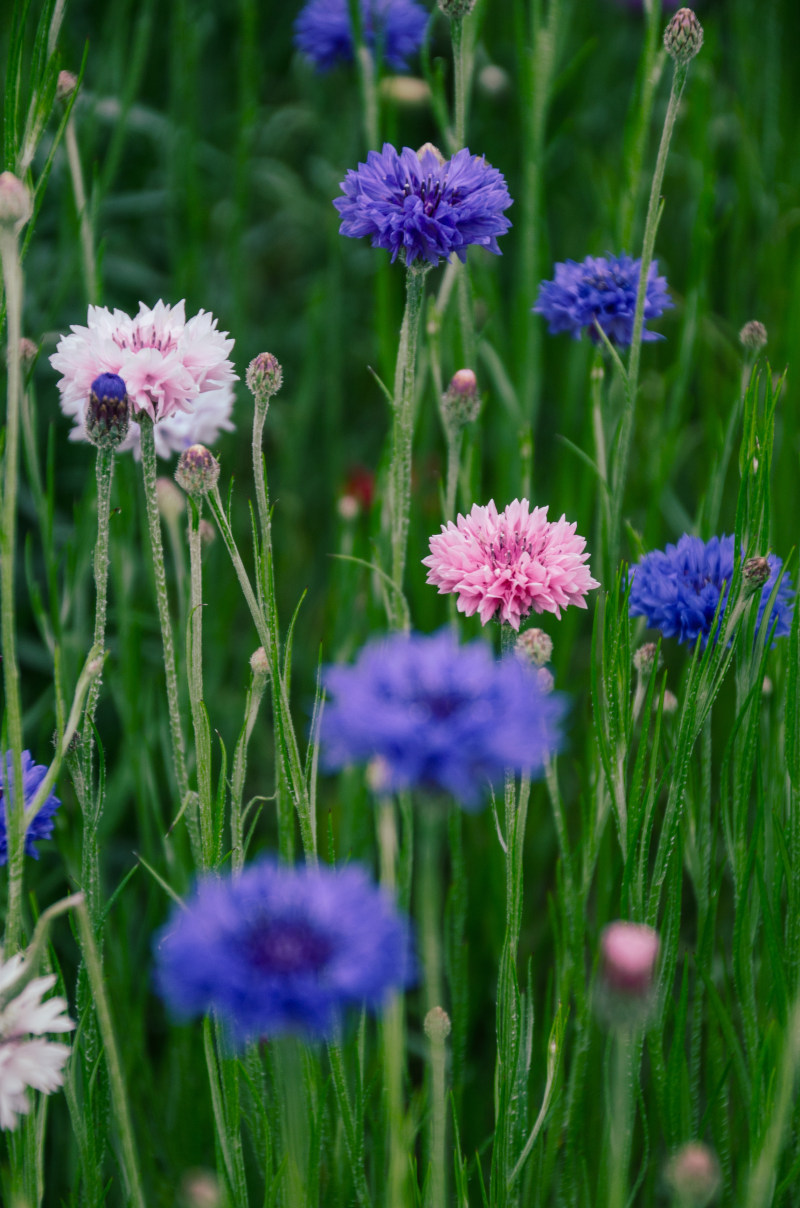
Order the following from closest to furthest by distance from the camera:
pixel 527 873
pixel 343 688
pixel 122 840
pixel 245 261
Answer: pixel 343 688, pixel 527 873, pixel 122 840, pixel 245 261

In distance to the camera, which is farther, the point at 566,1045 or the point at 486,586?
the point at 566,1045

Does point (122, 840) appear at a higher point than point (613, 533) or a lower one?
lower

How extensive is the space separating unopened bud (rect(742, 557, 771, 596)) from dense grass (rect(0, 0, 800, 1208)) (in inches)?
1.3

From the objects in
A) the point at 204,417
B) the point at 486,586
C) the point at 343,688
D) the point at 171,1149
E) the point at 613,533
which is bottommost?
the point at 171,1149

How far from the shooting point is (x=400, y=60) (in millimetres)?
1300

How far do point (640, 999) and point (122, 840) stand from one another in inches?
38.4

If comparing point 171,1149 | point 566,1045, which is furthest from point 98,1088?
point 566,1045

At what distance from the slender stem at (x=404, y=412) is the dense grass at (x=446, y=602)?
15 centimetres

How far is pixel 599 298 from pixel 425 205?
0.69 feet

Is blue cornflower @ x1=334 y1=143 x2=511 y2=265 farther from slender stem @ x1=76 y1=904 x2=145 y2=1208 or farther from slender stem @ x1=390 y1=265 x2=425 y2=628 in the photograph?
slender stem @ x1=76 y1=904 x2=145 y2=1208

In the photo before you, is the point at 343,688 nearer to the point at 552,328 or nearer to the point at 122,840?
the point at 552,328

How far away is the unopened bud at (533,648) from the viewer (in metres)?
0.70

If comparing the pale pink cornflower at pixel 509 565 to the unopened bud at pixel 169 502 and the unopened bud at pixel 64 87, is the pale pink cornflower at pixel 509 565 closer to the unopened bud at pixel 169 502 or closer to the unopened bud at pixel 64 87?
the unopened bud at pixel 169 502

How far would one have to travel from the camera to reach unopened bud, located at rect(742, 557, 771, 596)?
71cm
